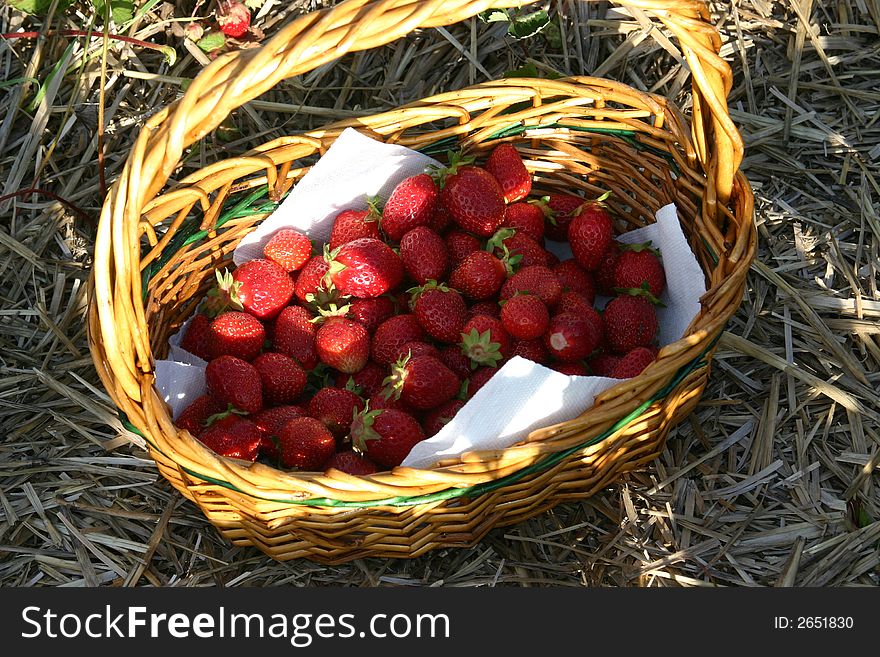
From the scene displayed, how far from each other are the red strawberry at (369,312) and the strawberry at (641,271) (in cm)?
42

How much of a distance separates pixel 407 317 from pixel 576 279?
32 cm

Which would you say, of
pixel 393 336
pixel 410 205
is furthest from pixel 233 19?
pixel 393 336

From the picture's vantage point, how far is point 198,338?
168 cm

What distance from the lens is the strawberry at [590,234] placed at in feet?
5.61

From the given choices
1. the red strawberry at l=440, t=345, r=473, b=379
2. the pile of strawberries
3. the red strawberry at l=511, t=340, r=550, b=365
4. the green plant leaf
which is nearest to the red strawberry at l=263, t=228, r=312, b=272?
the pile of strawberries

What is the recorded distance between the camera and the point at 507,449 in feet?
4.25

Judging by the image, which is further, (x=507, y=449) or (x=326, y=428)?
(x=326, y=428)

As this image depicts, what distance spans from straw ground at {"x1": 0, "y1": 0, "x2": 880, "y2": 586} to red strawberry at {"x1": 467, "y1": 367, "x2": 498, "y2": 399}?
0.77ft

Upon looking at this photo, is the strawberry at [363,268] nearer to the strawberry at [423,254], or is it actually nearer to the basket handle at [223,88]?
the strawberry at [423,254]

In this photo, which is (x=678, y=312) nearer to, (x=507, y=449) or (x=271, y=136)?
(x=507, y=449)

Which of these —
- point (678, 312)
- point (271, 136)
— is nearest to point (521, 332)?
point (678, 312)

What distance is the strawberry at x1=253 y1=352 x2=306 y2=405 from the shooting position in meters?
1.61

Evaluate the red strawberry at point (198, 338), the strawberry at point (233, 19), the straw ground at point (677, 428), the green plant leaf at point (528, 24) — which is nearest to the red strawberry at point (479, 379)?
the straw ground at point (677, 428)

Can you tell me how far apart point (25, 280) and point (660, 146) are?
1.29 metres
